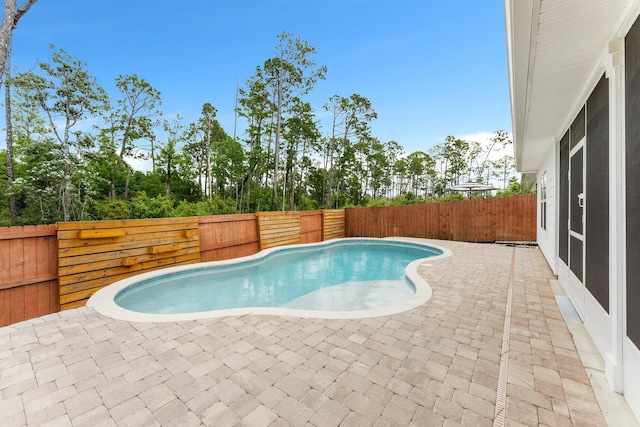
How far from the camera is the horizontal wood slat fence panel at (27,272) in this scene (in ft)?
11.6

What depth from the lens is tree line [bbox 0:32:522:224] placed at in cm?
962

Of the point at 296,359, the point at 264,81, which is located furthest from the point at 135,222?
the point at 264,81

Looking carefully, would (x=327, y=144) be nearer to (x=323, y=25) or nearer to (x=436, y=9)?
(x=323, y=25)

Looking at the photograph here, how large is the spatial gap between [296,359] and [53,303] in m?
4.26

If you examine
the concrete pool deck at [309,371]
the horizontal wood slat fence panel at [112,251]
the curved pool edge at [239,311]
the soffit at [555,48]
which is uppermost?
the soffit at [555,48]

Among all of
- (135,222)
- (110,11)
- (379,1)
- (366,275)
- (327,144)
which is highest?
(110,11)

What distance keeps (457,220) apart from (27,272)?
11189 millimetres

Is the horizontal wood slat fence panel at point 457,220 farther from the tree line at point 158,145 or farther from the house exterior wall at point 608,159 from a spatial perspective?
the house exterior wall at point 608,159

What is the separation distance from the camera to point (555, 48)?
198 centimetres

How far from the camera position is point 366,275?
6453 mm

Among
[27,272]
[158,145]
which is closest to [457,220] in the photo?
[27,272]

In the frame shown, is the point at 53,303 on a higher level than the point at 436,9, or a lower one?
lower

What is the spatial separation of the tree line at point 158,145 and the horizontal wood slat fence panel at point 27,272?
4.30 metres

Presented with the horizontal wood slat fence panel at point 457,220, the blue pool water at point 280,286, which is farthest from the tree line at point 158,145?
the blue pool water at point 280,286
